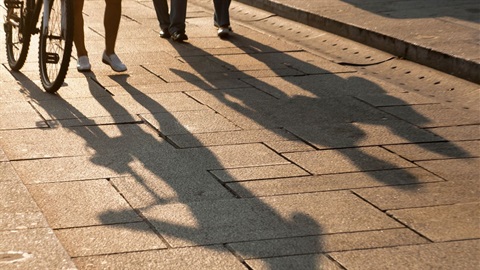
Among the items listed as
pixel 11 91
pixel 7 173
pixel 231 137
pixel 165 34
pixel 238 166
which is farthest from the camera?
pixel 165 34

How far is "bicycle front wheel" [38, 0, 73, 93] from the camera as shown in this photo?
295 inches

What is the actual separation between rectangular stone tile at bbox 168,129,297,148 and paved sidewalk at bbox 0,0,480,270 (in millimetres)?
20

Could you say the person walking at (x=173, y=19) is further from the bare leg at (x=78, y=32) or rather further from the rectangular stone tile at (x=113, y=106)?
the rectangular stone tile at (x=113, y=106)

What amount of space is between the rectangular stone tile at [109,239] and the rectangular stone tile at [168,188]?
0.37m

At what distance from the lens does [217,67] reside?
891 centimetres

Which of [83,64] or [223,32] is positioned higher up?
[83,64]

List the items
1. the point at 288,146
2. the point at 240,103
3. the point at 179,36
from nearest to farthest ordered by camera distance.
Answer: the point at 288,146
the point at 240,103
the point at 179,36

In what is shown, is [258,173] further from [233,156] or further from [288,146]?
[288,146]

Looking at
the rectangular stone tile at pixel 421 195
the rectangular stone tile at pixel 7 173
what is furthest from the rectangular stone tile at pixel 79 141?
the rectangular stone tile at pixel 421 195

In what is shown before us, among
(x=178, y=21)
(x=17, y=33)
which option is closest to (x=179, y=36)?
(x=178, y=21)

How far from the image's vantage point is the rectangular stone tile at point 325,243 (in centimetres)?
455

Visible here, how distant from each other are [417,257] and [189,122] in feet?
8.62

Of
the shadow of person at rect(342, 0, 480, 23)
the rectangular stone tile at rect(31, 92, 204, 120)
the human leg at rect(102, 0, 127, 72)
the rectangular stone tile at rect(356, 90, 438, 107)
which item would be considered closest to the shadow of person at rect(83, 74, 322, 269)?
the rectangular stone tile at rect(31, 92, 204, 120)

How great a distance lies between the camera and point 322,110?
24.1ft
